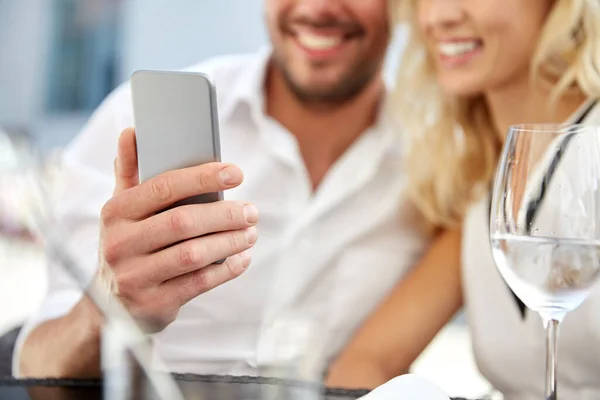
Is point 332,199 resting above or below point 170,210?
below

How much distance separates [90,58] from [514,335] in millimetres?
3538

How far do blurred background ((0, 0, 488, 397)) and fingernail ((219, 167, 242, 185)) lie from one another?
0.10 m

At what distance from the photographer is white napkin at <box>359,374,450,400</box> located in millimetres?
383

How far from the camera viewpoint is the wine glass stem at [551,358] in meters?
0.47

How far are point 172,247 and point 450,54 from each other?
652mm

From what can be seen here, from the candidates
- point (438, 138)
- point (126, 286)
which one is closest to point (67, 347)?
point (126, 286)

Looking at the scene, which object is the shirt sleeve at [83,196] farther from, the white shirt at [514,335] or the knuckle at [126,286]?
the white shirt at [514,335]

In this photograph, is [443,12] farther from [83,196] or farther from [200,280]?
[200,280]

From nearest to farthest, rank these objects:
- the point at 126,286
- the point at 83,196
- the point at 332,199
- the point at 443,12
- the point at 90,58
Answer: the point at 126,286 < the point at 83,196 < the point at 443,12 < the point at 332,199 < the point at 90,58

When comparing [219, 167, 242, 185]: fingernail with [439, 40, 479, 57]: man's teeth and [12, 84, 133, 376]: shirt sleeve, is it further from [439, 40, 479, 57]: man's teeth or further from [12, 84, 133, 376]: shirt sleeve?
[439, 40, 479, 57]: man's teeth

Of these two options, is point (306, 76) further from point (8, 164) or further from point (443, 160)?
point (8, 164)

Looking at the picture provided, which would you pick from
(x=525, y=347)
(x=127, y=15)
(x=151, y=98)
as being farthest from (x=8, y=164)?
(x=127, y=15)

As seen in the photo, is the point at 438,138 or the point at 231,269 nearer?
the point at 231,269

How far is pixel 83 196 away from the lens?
82 centimetres
